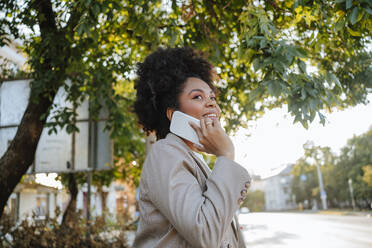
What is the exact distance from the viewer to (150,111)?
186 centimetres

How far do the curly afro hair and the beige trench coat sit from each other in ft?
1.22

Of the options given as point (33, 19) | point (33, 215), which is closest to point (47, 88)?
point (33, 19)

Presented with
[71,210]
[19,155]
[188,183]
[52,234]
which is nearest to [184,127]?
[188,183]

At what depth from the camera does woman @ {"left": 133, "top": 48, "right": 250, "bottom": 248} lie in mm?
1162

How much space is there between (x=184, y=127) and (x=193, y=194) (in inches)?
15.5

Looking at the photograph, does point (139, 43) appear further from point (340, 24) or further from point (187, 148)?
point (187, 148)

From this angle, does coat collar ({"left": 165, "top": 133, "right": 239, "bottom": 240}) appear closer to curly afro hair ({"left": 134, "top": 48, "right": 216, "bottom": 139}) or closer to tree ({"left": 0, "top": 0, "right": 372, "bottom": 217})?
curly afro hair ({"left": 134, "top": 48, "right": 216, "bottom": 139})

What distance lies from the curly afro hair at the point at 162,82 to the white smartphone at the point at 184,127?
0.53 feet

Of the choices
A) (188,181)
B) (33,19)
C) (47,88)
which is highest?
(33,19)

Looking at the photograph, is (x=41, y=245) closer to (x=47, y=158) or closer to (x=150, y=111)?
(x=47, y=158)

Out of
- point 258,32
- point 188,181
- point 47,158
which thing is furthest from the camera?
point 47,158

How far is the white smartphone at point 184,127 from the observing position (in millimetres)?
1476

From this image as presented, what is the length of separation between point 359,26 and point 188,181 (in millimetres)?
2185

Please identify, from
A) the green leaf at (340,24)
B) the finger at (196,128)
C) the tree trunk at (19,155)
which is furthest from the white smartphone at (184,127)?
the tree trunk at (19,155)
